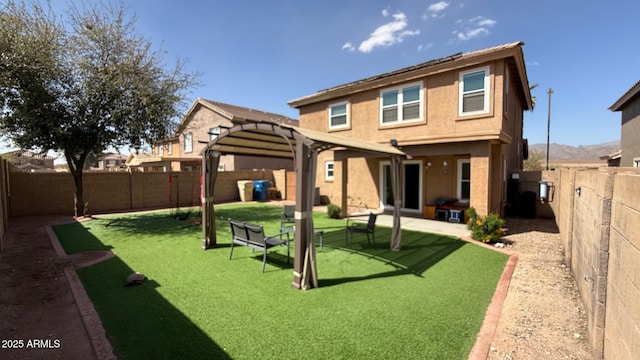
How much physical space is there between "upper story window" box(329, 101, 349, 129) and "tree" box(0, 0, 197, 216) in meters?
7.01

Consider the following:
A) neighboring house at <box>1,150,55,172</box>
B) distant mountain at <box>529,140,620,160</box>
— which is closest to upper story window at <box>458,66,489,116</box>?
neighboring house at <box>1,150,55,172</box>

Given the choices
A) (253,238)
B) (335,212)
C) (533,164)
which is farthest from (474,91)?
(533,164)

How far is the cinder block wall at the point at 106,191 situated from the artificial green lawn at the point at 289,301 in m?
6.79

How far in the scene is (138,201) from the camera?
15.6 m

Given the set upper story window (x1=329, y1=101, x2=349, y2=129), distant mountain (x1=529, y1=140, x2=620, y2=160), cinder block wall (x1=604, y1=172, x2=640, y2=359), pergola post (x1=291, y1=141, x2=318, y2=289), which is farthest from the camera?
distant mountain (x1=529, y1=140, x2=620, y2=160)

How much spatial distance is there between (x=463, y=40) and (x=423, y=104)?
229 inches

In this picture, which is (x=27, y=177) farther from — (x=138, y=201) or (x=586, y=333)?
(x=586, y=333)

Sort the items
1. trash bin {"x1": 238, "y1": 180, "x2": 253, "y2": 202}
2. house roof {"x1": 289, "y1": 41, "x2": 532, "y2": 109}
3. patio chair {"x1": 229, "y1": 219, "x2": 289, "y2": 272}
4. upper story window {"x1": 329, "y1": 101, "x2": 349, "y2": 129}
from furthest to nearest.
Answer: trash bin {"x1": 238, "y1": 180, "x2": 253, "y2": 202}, upper story window {"x1": 329, "y1": 101, "x2": 349, "y2": 129}, house roof {"x1": 289, "y1": 41, "x2": 532, "y2": 109}, patio chair {"x1": 229, "y1": 219, "x2": 289, "y2": 272}

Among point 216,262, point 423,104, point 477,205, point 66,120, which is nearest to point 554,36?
point 423,104

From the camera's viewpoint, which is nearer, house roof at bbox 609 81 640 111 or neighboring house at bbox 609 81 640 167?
house roof at bbox 609 81 640 111

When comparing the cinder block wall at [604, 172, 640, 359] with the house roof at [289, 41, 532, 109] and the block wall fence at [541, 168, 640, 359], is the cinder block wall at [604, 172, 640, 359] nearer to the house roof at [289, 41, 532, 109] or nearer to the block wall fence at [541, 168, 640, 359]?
the block wall fence at [541, 168, 640, 359]

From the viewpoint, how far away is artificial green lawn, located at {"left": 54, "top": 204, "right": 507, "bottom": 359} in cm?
341

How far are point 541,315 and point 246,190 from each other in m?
A: 17.0

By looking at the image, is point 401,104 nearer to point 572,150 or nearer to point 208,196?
point 208,196
